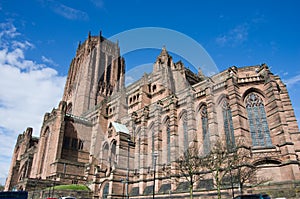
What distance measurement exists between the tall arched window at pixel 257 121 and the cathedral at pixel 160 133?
0.34 feet

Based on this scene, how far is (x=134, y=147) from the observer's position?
41.0 meters

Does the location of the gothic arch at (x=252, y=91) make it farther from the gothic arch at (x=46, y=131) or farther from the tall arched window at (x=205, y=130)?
the gothic arch at (x=46, y=131)

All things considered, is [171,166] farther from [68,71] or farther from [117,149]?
[68,71]

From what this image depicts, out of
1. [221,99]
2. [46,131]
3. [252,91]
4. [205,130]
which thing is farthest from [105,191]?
[252,91]

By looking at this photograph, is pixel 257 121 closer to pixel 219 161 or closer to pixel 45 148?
pixel 219 161

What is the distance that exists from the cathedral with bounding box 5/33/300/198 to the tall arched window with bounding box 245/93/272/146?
0.10 metres

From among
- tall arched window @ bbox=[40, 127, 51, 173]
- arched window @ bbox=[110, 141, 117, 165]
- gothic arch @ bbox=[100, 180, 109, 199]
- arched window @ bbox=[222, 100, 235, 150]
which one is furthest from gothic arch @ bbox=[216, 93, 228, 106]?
tall arched window @ bbox=[40, 127, 51, 173]

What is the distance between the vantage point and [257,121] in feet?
92.0

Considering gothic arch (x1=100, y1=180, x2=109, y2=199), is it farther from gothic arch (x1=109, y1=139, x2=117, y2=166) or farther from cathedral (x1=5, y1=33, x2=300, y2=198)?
gothic arch (x1=109, y1=139, x2=117, y2=166)

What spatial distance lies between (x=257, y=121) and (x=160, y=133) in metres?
14.7

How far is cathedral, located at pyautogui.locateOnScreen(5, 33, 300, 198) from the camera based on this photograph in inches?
1049

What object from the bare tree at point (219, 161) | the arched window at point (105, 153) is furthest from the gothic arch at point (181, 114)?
the arched window at point (105, 153)

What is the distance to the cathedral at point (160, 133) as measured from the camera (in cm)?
2665

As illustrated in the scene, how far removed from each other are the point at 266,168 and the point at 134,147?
2201 cm
